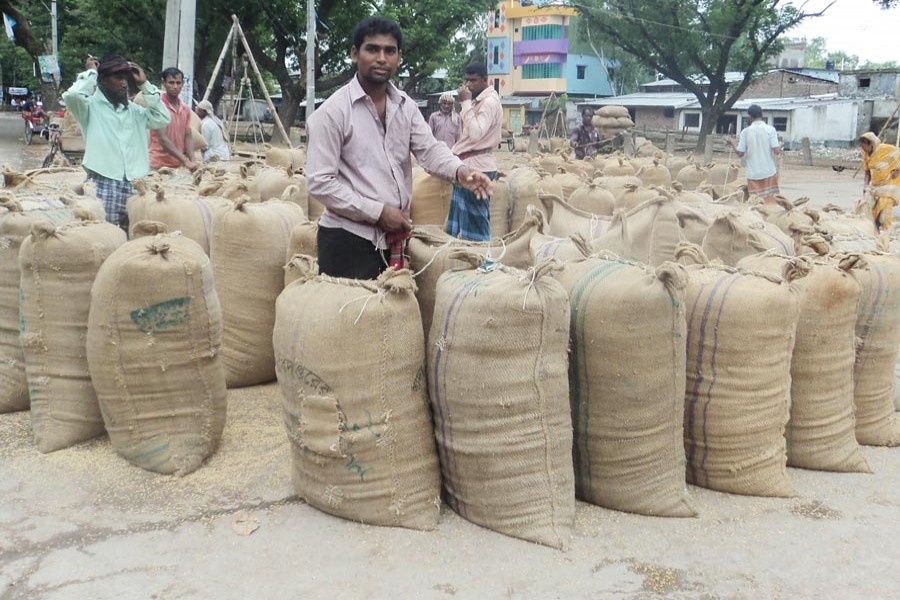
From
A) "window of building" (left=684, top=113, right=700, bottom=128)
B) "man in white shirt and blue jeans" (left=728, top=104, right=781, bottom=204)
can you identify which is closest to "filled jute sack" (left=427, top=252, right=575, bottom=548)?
"man in white shirt and blue jeans" (left=728, top=104, right=781, bottom=204)

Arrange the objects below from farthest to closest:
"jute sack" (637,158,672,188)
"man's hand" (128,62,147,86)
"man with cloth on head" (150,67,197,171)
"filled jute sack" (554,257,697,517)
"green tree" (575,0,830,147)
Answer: "green tree" (575,0,830,147)
"jute sack" (637,158,672,188)
"man with cloth on head" (150,67,197,171)
"man's hand" (128,62,147,86)
"filled jute sack" (554,257,697,517)

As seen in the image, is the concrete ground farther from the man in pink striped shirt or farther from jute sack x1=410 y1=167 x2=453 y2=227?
jute sack x1=410 y1=167 x2=453 y2=227

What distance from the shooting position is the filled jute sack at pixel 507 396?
2.65 m

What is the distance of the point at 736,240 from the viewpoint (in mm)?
4109

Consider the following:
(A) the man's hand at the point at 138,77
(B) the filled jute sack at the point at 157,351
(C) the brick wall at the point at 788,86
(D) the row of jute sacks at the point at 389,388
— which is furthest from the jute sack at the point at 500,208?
(C) the brick wall at the point at 788,86

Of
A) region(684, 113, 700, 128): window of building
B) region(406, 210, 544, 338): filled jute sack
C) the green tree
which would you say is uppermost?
the green tree

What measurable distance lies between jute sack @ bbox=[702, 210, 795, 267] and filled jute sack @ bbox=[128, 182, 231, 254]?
2.48 metres

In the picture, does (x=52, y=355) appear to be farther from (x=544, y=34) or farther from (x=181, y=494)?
(x=544, y=34)

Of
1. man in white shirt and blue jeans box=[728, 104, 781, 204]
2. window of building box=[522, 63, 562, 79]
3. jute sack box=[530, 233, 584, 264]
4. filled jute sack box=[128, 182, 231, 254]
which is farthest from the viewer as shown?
window of building box=[522, 63, 562, 79]

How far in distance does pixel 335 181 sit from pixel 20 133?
1214 inches

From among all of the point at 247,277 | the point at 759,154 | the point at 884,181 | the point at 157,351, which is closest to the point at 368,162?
the point at 157,351

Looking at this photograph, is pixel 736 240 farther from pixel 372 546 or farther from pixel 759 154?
pixel 759 154

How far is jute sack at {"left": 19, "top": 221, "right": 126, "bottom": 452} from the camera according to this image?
337 centimetres

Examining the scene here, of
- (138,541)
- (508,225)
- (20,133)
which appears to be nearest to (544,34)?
(20,133)
